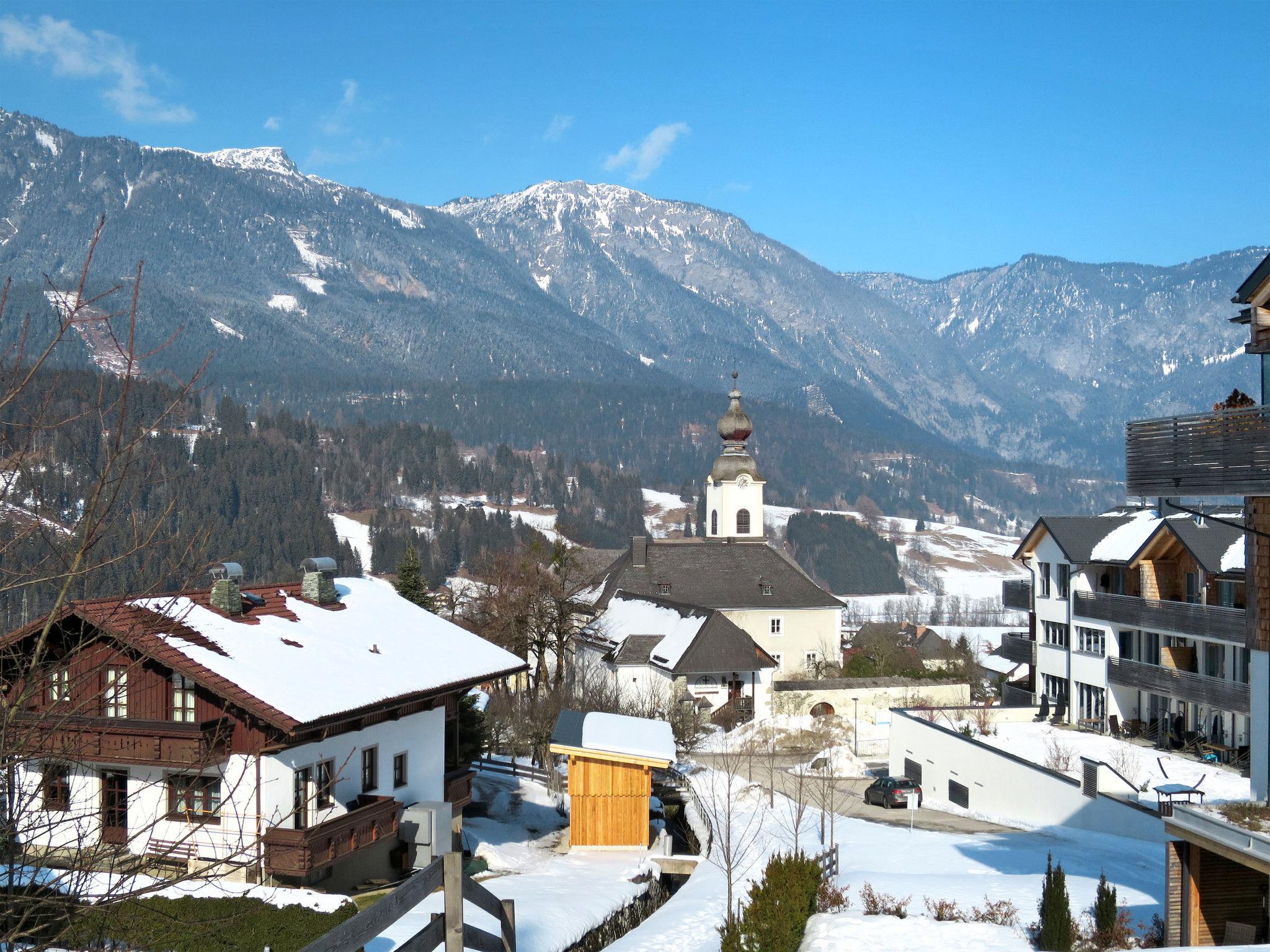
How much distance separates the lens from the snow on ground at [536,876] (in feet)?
67.2

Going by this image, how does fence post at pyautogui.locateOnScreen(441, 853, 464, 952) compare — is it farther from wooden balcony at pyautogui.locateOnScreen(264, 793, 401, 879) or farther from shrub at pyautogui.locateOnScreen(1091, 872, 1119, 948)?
wooden balcony at pyautogui.locateOnScreen(264, 793, 401, 879)

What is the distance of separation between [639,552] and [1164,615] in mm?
42745

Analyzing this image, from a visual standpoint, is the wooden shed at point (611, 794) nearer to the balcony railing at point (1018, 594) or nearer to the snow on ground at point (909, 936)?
the snow on ground at point (909, 936)

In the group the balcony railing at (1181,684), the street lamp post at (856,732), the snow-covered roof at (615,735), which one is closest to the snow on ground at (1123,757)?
the balcony railing at (1181,684)

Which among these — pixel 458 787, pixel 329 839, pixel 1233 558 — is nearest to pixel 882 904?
pixel 329 839

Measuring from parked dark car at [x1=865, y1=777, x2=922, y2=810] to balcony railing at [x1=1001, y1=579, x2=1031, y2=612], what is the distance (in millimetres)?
16505

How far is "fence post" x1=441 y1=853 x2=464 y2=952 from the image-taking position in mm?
8078

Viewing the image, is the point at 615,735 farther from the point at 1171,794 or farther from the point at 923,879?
the point at 1171,794

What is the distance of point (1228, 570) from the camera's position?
125 feet

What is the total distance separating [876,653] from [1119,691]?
33468 millimetres

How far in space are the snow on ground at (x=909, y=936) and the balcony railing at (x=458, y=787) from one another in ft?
46.3

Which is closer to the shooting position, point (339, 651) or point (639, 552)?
point (339, 651)

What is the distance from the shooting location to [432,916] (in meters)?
8.06

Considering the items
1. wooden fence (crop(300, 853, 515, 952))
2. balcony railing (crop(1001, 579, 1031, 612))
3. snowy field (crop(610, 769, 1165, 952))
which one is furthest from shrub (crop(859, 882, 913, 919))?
balcony railing (crop(1001, 579, 1031, 612))
